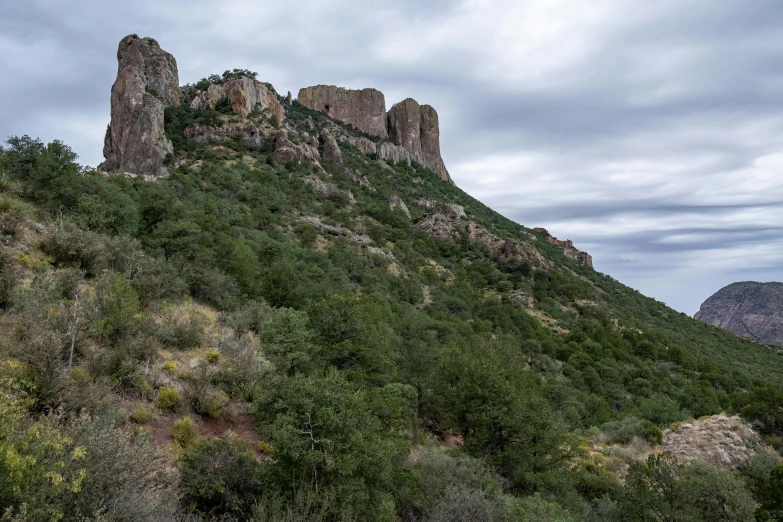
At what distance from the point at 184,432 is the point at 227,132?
181 ft

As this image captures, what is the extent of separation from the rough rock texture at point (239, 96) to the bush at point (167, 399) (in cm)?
5772

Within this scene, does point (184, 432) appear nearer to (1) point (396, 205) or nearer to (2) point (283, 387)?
(2) point (283, 387)

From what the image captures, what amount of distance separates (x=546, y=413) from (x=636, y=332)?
37995 mm

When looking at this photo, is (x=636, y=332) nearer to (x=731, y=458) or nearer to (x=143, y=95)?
(x=731, y=458)

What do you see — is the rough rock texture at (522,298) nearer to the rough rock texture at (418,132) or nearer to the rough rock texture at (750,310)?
the rough rock texture at (418,132)

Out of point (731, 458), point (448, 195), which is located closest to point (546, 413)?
point (731, 458)

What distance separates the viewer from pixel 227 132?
56.2 metres

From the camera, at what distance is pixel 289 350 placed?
11.4 m

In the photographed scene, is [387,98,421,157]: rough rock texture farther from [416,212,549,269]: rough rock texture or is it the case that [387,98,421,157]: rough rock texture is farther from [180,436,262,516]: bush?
[180,436,262,516]: bush

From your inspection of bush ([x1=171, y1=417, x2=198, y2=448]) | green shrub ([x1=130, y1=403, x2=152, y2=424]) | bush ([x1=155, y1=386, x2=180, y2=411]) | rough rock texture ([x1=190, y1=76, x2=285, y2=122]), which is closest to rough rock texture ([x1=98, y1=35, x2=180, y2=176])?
rough rock texture ([x1=190, y1=76, x2=285, y2=122])

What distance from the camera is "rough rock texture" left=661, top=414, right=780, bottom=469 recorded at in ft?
56.4

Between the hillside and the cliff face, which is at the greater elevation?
the cliff face

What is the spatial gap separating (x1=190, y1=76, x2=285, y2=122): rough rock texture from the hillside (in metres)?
21.8

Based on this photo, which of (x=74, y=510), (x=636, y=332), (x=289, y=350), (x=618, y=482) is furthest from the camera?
(x=636, y=332)
